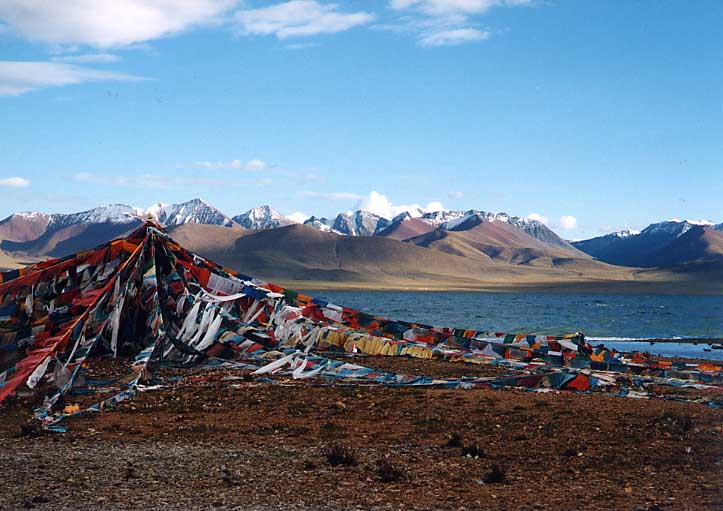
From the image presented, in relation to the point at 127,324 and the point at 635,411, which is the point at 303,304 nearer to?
the point at 127,324

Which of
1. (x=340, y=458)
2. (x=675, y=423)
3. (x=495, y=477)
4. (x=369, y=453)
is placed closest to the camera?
(x=495, y=477)

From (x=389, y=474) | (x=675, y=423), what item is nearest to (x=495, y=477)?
(x=389, y=474)

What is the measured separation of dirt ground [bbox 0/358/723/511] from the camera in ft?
29.4

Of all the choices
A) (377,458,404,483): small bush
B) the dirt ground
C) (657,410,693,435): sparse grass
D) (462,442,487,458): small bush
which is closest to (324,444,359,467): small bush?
the dirt ground

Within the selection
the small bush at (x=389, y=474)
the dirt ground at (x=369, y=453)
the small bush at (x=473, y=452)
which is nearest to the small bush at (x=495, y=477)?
the dirt ground at (x=369, y=453)

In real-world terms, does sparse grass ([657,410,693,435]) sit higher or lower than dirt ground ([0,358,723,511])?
higher

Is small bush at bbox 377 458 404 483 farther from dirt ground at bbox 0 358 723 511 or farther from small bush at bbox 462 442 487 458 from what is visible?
small bush at bbox 462 442 487 458

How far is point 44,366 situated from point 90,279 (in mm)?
4202

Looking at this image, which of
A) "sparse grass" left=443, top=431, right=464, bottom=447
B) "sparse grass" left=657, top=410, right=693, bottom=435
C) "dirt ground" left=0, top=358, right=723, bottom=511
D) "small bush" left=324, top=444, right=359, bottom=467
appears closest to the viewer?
"dirt ground" left=0, top=358, right=723, bottom=511

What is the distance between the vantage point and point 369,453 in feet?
36.1

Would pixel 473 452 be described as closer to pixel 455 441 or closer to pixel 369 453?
pixel 455 441

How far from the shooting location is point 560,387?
646 inches

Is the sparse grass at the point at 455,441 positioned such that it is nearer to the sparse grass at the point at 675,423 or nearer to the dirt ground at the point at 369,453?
the dirt ground at the point at 369,453

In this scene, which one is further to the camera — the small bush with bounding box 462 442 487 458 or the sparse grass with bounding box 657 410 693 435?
the sparse grass with bounding box 657 410 693 435
